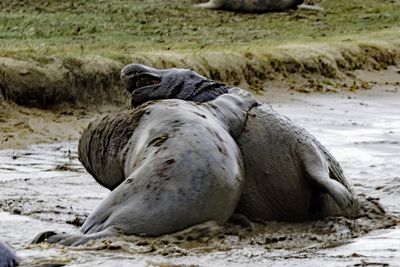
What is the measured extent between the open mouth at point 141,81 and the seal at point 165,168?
27 centimetres

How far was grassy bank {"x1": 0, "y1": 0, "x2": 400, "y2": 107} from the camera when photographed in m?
12.1

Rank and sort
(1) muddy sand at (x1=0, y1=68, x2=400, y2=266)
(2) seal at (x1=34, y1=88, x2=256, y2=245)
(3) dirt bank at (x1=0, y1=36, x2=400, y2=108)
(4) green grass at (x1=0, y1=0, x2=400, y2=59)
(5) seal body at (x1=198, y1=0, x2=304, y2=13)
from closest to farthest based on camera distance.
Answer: (1) muddy sand at (x1=0, y1=68, x2=400, y2=266) → (2) seal at (x1=34, y1=88, x2=256, y2=245) → (3) dirt bank at (x1=0, y1=36, x2=400, y2=108) → (4) green grass at (x1=0, y1=0, x2=400, y2=59) → (5) seal body at (x1=198, y1=0, x2=304, y2=13)

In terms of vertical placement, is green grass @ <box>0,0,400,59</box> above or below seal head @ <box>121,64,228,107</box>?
below

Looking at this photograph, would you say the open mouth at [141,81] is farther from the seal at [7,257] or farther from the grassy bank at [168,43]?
the grassy bank at [168,43]

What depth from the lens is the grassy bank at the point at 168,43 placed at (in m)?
12.1

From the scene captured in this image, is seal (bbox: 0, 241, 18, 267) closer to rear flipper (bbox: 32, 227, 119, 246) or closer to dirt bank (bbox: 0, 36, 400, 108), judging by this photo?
rear flipper (bbox: 32, 227, 119, 246)

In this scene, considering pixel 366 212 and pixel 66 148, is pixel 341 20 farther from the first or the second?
pixel 366 212

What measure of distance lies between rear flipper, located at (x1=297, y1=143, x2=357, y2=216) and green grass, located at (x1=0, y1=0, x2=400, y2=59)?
6.21m

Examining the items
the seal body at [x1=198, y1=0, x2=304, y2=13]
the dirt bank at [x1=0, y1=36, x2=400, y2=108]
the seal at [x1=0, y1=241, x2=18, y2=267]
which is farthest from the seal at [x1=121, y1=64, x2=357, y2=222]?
the seal body at [x1=198, y1=0, x2=304, y2=13]

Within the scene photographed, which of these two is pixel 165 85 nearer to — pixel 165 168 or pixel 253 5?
pixel 165 168

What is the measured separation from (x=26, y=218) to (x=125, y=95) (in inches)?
237

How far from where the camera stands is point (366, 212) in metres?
6.71

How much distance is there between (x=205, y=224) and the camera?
18.1 ft

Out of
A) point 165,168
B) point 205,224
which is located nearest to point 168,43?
point 165,168
